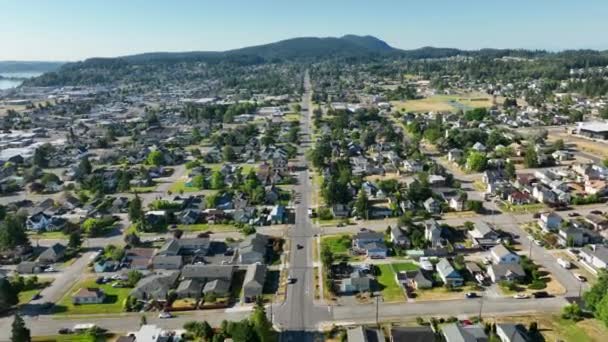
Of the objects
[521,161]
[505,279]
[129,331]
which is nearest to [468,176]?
[521,161]

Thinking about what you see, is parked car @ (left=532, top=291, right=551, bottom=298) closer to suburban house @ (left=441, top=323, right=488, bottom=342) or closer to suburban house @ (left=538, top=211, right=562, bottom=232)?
suburban house @ (left=441, top=323, right=488, bottom=342)

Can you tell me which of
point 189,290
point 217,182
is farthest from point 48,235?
point 189,290

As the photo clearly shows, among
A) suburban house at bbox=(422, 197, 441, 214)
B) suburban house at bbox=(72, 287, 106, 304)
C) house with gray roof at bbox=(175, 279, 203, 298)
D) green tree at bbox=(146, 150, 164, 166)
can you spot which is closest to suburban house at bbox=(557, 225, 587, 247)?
suburban house at bbox=(422, 197, 441, 214)

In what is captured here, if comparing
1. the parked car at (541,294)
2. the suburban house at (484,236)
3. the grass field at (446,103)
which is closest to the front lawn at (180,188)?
the suburban house at (484,236)

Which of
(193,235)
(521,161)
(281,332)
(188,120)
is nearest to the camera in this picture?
(281,332)

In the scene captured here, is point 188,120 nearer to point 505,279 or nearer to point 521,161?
point 521,161

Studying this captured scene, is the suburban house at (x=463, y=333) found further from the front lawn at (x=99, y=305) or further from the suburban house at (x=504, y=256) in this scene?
the front lawn at (x=99, y=305)
